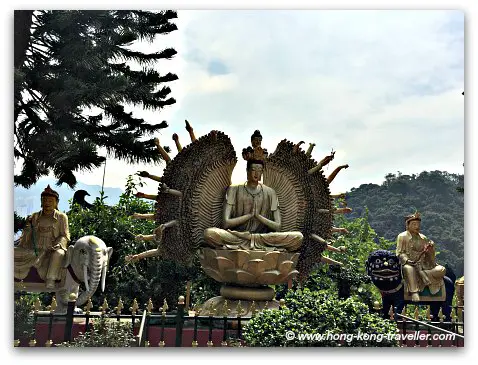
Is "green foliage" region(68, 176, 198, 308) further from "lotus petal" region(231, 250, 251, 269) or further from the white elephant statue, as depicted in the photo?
"lotus petal" region(231, 250, 251, 269)

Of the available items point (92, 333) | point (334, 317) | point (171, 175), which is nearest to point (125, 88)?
point (171, 175)

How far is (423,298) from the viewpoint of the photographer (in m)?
7.98

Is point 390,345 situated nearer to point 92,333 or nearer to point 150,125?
point 92,333

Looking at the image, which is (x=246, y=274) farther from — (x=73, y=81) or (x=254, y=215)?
(x=73, y=81)

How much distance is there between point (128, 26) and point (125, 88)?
691mm

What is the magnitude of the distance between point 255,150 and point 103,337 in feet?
8.35

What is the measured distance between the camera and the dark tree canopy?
7.43 m

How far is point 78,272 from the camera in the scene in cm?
745

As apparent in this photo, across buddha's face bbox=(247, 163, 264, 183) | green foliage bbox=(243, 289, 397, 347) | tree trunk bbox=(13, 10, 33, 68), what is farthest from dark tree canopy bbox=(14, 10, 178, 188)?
green foliage bbox=(243, 289, 397, 347)

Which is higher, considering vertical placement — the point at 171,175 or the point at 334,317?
the point at 171,175

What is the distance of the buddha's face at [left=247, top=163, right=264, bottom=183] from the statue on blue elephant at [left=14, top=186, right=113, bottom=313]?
1748 mm

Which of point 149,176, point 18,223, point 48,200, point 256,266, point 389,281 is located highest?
point 149,176

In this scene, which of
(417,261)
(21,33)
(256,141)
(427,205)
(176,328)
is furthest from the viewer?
(427,205)

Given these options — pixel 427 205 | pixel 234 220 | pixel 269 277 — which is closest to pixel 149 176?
pixel 234 220
